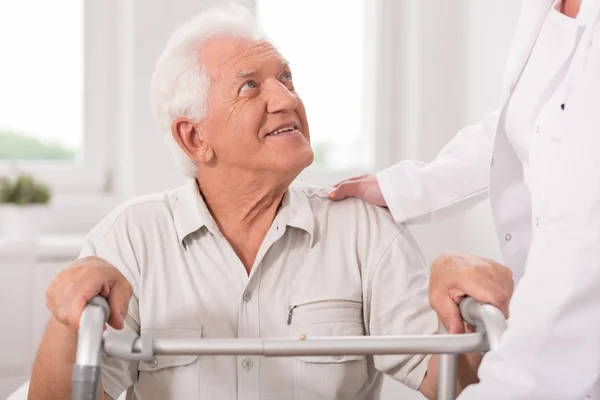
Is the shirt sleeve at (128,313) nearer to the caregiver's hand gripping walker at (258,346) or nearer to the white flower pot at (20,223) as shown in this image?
the caregiver's hand gripping walker at (258,346)

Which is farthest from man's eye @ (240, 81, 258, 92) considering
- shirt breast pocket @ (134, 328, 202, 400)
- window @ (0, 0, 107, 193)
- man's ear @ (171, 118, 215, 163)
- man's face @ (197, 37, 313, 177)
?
window @ (0, 0, 107, 193)

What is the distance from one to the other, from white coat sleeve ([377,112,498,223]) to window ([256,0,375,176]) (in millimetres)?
1903

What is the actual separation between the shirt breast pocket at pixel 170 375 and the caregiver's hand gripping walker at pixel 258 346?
42 cm

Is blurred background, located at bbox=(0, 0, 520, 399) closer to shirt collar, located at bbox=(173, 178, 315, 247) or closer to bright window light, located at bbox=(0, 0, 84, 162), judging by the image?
bright window light, located at bbox=(0, 0, 84, 162)

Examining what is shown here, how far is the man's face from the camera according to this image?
5.37 ft

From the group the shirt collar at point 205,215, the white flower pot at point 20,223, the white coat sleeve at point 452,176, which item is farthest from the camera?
the white flower pot at point 20,223

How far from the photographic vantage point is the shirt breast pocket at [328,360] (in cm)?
155

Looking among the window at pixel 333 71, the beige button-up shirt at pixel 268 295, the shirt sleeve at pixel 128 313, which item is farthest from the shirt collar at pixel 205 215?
the window at pixel 333 71

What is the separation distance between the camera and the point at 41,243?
3004 mm

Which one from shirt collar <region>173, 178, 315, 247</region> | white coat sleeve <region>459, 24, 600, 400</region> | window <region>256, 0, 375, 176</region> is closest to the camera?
white coat sleeve <region>459, 24, 600, 400</region>

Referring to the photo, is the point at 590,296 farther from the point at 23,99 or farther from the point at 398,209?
the point at 23,99

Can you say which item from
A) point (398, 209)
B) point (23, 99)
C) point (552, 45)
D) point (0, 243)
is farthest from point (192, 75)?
point (23, 99)

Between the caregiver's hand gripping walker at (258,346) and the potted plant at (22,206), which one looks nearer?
the caregiver's hand gripping walker at (258,346)

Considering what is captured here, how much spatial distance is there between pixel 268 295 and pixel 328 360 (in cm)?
18
